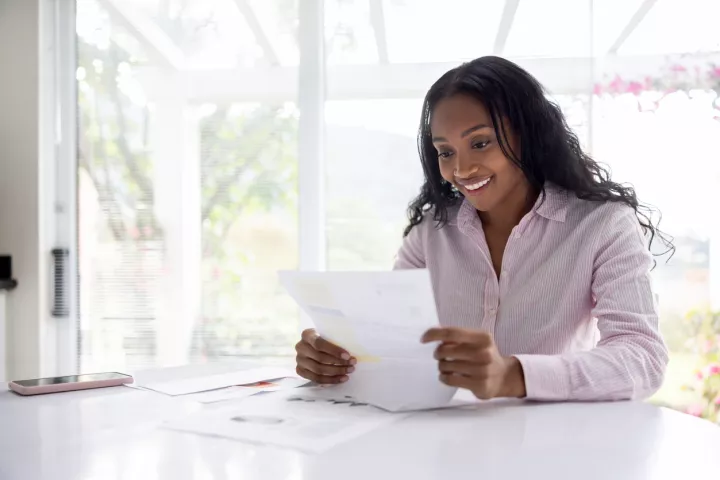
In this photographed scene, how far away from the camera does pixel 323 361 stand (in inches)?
44.3

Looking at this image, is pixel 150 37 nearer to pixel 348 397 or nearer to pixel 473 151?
pixel 473 151

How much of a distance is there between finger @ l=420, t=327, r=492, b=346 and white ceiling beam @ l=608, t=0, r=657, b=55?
1.97 meters

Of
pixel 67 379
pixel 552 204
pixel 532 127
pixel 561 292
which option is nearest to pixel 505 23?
pixel 532 127

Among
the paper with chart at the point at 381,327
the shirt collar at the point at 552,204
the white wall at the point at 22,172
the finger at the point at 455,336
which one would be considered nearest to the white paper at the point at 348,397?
the paper with chart at the point at 381,327

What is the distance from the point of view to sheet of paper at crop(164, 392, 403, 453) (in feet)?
2.71

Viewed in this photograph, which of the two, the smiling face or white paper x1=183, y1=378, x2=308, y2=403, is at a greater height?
the smiling face

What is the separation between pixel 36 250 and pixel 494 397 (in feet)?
7.80

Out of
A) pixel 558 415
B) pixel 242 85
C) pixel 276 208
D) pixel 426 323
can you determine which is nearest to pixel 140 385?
pixel 426 323

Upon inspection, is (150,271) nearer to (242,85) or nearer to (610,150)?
(242,85)

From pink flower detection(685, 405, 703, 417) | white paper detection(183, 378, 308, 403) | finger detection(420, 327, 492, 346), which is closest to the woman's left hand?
finger detection(420, 327, 492, 346)

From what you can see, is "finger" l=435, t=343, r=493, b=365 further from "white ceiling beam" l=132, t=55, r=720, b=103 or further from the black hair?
"white ceiling beam" l=132, t=55, r=720, b=103

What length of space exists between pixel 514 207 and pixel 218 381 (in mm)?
710

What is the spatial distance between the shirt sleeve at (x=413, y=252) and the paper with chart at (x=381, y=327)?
55cm

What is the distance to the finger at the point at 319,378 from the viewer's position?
113cm
